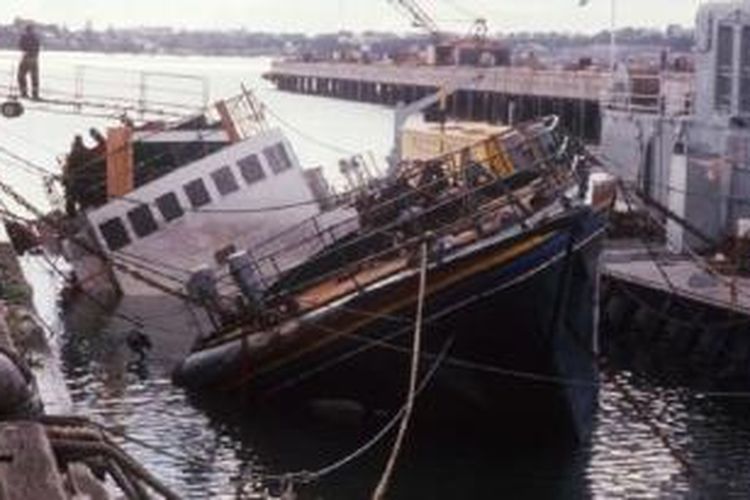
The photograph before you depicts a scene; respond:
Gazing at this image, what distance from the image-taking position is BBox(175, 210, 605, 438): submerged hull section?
73.3 feet

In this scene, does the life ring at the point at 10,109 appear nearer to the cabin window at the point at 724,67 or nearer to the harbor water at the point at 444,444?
the harbor water at the point at 444,444

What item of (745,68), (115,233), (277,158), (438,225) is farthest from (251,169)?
(745,68)

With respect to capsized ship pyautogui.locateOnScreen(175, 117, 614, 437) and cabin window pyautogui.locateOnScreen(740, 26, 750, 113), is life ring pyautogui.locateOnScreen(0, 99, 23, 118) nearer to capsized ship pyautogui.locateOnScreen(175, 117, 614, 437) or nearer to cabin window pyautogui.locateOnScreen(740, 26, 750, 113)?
capsized ship pyautogui.locateOnScreen(175, 117, 614, 437)

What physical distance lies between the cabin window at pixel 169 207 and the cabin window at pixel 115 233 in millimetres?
974

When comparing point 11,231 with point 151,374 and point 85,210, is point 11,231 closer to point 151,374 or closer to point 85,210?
point 85,210

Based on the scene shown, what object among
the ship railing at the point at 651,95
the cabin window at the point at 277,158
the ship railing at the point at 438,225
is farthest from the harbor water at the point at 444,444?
the ship railing at the point at 651,95

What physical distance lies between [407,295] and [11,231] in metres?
18.9

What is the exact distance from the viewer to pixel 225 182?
110ft

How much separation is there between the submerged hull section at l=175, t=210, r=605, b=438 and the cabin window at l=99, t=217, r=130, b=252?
10.2 meters

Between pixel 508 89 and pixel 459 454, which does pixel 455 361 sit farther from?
pixel 508 89

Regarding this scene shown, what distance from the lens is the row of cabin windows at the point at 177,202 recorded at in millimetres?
33406

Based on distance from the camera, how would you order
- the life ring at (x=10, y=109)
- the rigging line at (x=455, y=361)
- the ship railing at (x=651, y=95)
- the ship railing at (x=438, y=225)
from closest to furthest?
the rigging line at (x=455, y=361), the ship railing at (x=438, y=225), the life ring at (x=10, y=109), the ship railing at (x=651, y=95)

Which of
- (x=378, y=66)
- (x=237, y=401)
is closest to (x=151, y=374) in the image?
(x=237, y=401)

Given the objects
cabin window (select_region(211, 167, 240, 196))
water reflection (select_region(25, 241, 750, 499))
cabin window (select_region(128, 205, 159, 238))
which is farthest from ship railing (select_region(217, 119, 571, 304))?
cabin window (select_region(128, 205, 159, 238))
